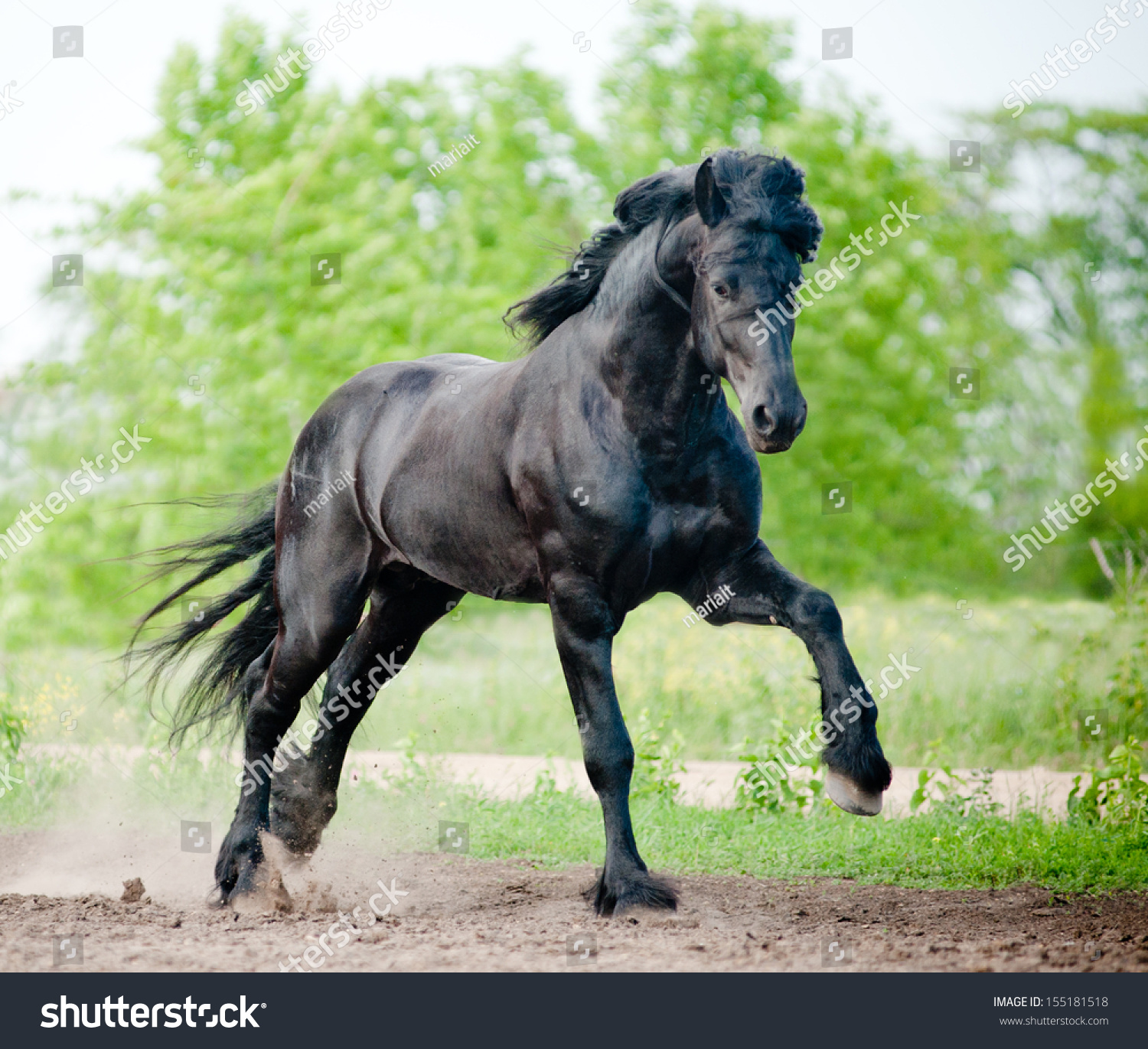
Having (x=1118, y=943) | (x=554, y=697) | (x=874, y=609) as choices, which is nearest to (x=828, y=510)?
(x=874, y=609)

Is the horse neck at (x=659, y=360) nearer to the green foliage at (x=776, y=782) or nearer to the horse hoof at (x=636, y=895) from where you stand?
the horse hoof at (x=636, y=895)

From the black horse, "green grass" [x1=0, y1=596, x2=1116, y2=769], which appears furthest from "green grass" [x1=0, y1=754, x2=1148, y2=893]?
the black horse

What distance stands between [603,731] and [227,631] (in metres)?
2.68

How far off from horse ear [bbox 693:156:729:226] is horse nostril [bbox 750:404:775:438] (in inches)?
26.2

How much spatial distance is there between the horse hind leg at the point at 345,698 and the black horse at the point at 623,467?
0.23 metres

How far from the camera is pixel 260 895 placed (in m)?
4.95

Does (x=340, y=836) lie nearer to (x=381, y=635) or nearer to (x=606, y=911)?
(x=381, y=635)

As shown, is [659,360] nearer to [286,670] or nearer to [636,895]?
[636,895]

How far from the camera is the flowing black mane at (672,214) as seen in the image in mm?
3625

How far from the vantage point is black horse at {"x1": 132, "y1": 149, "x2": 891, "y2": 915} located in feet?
11.8

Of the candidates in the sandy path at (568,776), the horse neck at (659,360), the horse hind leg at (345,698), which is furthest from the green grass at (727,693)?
the horse neck at (659,360)

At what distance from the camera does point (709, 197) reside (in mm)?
3600

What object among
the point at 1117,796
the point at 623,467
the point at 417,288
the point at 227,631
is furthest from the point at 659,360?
the point at 417,288

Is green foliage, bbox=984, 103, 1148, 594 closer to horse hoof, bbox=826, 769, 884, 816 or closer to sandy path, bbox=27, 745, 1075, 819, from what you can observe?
sandy path, bbox=27, 745, 1075, 819
